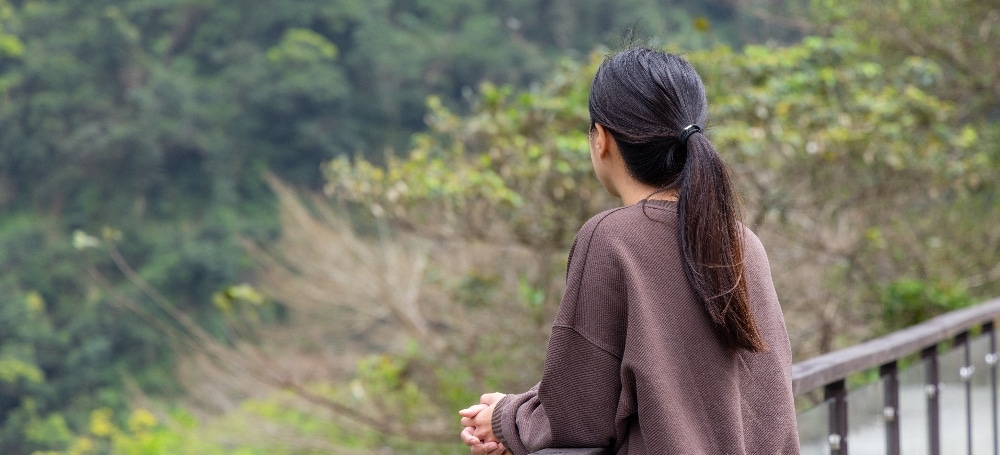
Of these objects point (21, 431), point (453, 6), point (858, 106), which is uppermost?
point (453, 6)

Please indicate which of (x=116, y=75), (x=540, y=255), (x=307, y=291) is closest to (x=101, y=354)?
(x=116, y=75)

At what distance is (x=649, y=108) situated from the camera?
116 cm

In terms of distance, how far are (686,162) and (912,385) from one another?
1282mm

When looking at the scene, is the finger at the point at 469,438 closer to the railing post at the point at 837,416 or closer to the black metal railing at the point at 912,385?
the black metal railing at the point at 912,385

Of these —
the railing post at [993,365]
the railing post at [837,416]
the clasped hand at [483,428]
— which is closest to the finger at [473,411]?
the clasped hand at [483,428]

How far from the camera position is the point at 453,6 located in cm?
2562

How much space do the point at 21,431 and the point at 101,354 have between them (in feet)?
8.96

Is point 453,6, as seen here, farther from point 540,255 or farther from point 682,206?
point 682,206

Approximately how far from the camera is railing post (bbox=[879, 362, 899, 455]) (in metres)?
2.03

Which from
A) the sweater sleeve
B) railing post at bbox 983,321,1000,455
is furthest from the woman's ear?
railing post at bbox 983,321,1000,455

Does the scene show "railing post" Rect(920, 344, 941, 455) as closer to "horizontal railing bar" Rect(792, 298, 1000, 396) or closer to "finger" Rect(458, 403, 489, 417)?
"horizontal railing bar" Rect(792, 298, 1000, 396)

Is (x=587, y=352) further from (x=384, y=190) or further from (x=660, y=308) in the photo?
(x=384, y=190)

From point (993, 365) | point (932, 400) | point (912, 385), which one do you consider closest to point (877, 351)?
point (912, 385)

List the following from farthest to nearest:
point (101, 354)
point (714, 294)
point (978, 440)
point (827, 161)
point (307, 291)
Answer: point (101, 354), point (307, 291), point (827, 161), point (978, 440), point (714, 294)
